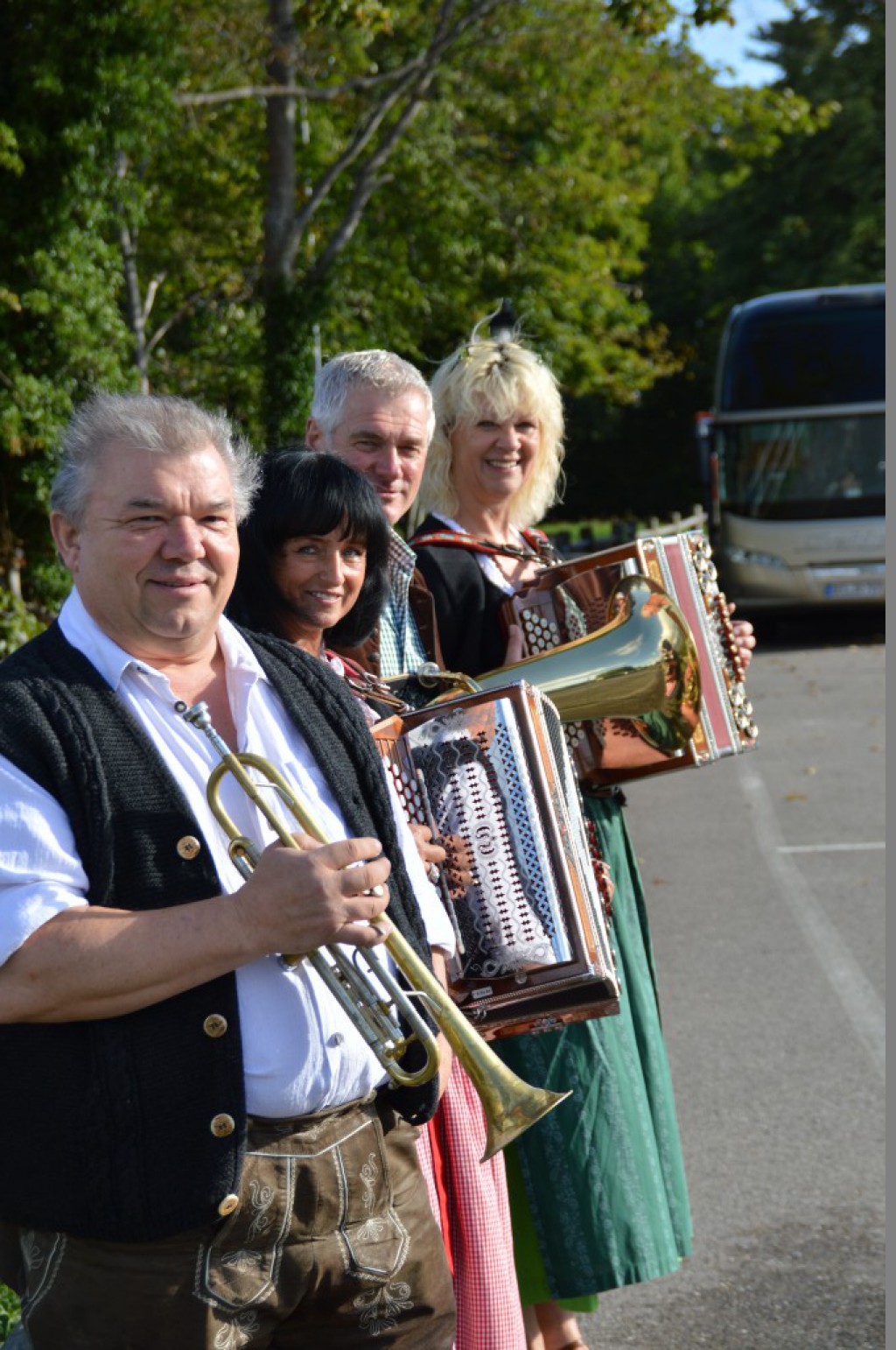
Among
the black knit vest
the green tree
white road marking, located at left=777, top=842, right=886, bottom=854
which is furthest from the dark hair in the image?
the green tree

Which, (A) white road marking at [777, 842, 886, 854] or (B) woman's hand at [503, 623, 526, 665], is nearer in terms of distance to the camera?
(B) woman's hand at [503, 623, 526, 665]

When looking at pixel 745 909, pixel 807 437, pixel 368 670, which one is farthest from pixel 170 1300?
pixel 807 437

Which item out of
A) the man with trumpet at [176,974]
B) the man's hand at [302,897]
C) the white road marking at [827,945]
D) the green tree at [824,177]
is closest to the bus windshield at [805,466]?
the white road marking at [827,945]

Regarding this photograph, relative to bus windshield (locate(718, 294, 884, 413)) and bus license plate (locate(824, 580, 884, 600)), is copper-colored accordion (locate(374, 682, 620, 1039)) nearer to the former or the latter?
bus license plate (locate(824, 580, 884, 600))

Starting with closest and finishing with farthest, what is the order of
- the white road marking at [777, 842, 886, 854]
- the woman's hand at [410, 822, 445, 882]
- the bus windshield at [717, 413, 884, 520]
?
the woman's hand at [410, 822, 445, 882] → the white road marking at [777, 842, 886, 854] → the bus windshield at [717, 413, 884, 520]

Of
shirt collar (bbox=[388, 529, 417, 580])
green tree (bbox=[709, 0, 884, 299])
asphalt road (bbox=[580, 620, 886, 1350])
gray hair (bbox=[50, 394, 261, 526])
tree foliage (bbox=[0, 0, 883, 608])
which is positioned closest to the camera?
gray hair (bbox=[50, 394, 261, 526])

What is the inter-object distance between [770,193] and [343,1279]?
38477 mm

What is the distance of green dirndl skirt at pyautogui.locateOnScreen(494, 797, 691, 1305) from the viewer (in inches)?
133

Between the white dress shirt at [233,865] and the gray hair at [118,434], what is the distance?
143 millimetres

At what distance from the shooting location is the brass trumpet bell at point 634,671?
323cm

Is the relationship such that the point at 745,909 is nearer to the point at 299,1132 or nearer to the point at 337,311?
the point at 299,1132

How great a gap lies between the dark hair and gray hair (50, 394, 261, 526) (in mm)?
506

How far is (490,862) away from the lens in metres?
2.63

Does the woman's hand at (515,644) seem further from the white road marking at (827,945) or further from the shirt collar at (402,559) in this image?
the white road marking at (827,945)
